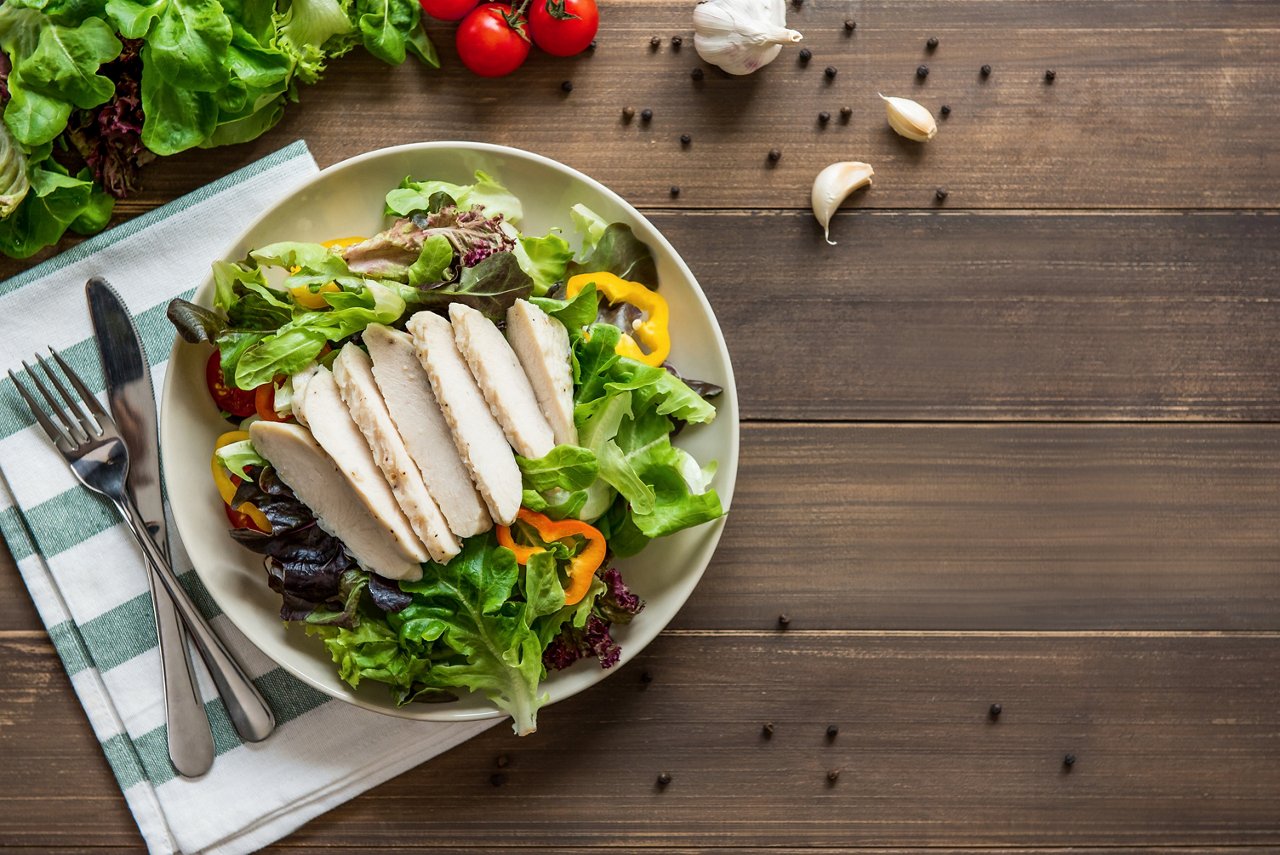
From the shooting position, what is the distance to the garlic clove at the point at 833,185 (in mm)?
2520

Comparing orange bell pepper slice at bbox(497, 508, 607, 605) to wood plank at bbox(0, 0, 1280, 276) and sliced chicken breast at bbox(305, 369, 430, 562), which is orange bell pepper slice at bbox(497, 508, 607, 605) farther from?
wood plank at bbox(0, 0, 1280, 276)

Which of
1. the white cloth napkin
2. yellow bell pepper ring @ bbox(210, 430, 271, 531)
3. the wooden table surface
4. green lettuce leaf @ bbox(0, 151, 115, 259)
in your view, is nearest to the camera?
yellow bell pepper ring @ bbox(210, 430, 271, 531)

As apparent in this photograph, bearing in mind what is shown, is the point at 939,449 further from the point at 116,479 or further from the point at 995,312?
the point at 116,479

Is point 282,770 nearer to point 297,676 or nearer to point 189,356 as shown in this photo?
point 297,676

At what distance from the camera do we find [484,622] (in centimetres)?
213

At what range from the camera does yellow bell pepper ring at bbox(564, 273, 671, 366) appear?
91.3 inches

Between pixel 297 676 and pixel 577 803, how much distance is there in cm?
81

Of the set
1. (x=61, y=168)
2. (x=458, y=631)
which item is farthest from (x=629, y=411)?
(x=61, y=168)

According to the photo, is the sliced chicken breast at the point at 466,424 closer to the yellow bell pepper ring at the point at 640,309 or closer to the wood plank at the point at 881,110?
the yellow bell pepper ring at the point at 640,309

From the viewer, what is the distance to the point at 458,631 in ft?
7.07

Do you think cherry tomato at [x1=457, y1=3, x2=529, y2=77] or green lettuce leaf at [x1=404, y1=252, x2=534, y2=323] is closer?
green lettuce leaf at [x1=404, y1=252, x2=534, y2=323]

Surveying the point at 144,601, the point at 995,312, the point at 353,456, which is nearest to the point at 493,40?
the point at 353,456

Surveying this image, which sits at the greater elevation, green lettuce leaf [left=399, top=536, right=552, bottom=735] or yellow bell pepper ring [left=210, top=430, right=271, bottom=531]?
yellow bell pepper ring [left=210, top=430, right=271, bottom=531]

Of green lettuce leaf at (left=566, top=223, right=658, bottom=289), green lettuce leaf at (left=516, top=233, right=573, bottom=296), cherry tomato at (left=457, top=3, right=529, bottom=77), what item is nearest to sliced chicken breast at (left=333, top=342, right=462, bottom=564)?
green lettuce leaf at (left=516, top=233, right=573, bottom=296)
